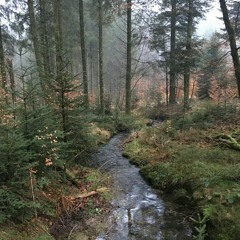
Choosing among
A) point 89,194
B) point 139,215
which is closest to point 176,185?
point 139,215

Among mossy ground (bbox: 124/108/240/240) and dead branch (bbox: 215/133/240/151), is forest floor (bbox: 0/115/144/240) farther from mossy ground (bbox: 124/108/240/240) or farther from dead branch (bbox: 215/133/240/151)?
dead branch (bbox: 215/133/240/151)

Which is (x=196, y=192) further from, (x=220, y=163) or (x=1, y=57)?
(x=1, y=57)

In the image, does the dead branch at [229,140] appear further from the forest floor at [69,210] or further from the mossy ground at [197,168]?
the forest floor at [69,210]

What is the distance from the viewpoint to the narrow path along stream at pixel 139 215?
5.51 metres

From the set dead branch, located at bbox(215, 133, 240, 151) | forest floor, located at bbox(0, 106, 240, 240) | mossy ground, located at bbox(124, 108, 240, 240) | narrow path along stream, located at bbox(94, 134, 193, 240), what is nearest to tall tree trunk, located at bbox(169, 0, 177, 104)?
mossy ground, located at bbox(124, 108, 240, 240)

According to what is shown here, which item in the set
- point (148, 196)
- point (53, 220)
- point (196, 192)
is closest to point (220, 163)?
point (196, 192)

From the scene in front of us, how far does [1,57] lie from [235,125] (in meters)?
11.6

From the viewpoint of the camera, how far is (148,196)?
290 inches

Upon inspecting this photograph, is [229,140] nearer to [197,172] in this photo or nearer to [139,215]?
[197,172]

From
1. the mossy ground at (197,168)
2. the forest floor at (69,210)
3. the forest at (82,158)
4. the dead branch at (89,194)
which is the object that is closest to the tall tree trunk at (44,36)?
the forest at (82,158)

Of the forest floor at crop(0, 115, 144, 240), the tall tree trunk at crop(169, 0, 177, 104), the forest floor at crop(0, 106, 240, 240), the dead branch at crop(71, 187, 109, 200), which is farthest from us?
the tall tree trunk at crop(169, 0, 177, 104)

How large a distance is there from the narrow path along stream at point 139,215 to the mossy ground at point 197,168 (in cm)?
39

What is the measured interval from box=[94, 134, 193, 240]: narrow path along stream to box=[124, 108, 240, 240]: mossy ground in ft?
1.28

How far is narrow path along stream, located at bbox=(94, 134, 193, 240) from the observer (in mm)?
5512
